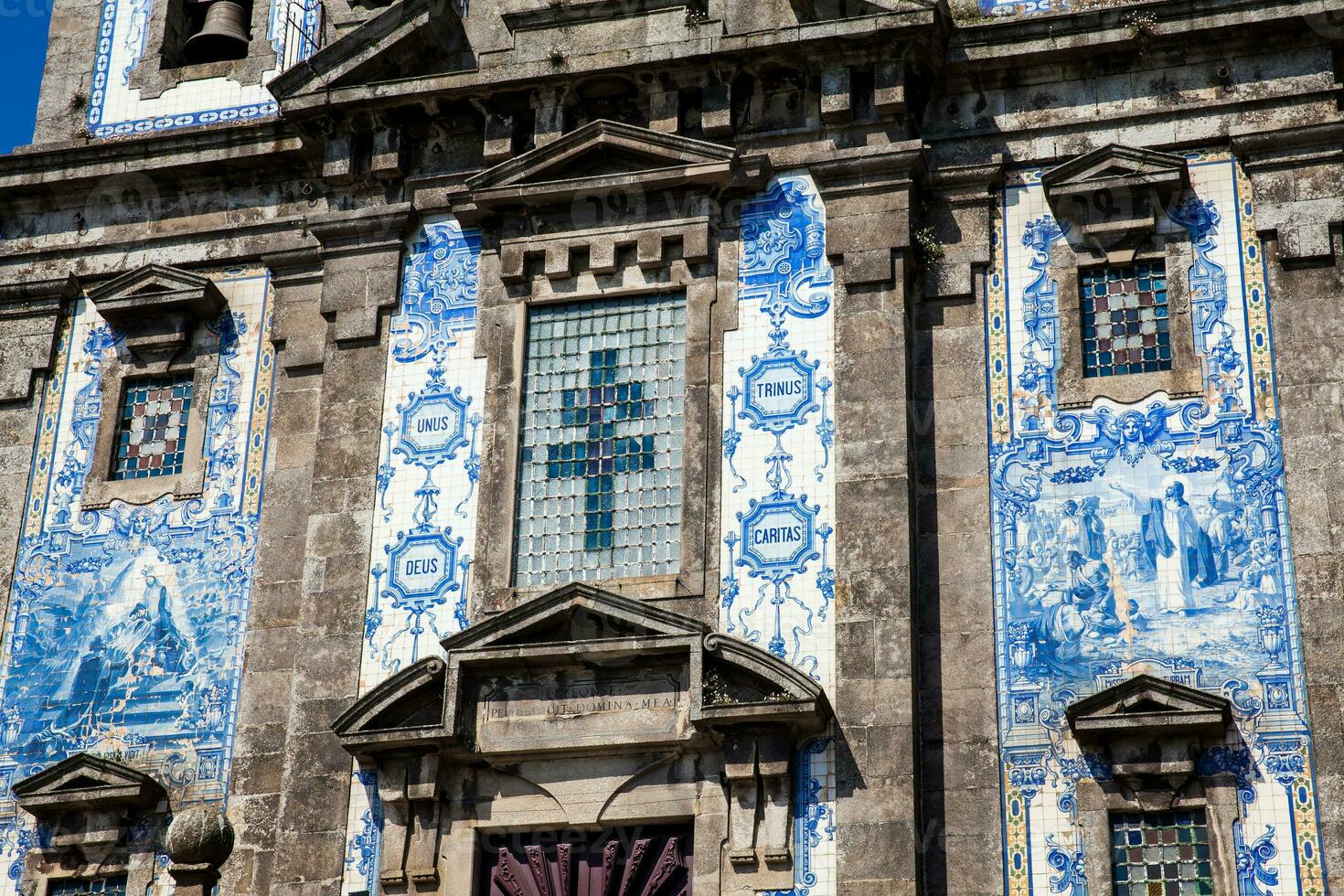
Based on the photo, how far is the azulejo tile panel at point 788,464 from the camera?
18.8 meters

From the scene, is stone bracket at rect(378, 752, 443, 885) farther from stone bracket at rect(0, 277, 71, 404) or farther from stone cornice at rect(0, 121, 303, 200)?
stone cornice at rect(0, 121, 303, 200)

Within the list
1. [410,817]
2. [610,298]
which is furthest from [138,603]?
[610,298]

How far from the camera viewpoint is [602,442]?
20.6 meters

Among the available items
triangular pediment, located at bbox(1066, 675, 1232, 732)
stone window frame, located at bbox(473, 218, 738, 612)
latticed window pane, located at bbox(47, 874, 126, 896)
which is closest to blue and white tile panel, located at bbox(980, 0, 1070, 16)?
stone window frame, located at bbox(473, 218, 738, 612)

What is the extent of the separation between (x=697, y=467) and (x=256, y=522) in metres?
4.30

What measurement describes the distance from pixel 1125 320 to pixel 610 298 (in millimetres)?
4659

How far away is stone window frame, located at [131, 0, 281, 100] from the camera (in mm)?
23828

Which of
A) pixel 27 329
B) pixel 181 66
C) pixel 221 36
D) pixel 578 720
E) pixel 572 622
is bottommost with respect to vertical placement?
pixel 578 720

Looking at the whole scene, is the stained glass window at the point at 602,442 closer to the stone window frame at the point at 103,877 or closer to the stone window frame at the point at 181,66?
the stone window frame at the point at 103,877

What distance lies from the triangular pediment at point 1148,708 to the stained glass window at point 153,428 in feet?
29.5

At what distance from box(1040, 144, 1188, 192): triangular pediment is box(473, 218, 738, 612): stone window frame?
3.04 meters

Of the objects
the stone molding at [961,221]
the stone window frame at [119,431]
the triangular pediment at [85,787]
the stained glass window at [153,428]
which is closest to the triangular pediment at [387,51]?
the stone window frame at [119,431]

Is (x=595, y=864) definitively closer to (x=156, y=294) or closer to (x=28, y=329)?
(x=156, y=294)

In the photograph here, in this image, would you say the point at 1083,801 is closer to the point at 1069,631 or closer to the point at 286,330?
the point at 1069,631
